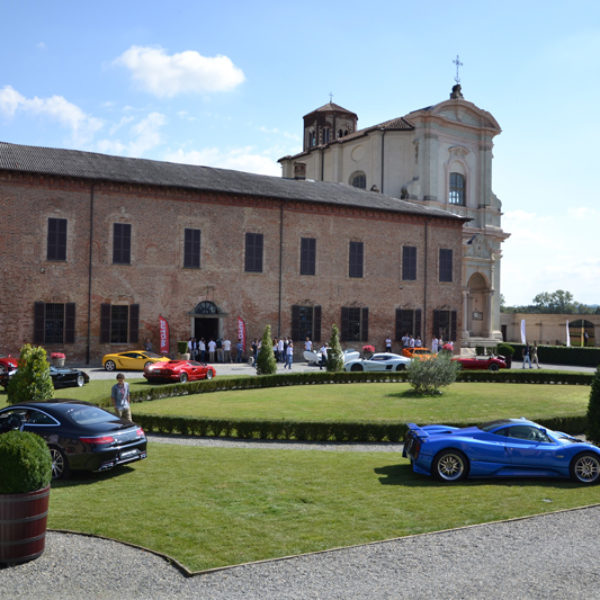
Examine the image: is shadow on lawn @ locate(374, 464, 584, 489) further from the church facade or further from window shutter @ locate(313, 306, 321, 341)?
the church facade

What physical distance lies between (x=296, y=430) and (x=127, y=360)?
16792 millimetres

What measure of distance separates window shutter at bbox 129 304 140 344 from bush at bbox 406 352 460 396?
1658 cm

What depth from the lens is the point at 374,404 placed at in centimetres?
2045

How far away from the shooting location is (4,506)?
7.08 m

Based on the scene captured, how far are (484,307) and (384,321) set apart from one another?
51.4 ft

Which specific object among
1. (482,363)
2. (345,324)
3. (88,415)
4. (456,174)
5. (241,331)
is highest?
(456,174)

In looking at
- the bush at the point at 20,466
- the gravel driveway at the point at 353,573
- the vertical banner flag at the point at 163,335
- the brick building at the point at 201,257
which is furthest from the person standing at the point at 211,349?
the bush at the point at 20,466

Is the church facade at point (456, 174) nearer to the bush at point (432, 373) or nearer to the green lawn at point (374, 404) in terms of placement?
the green lawn at point (374, 404)

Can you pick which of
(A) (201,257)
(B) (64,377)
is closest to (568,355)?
(A) (201,257)

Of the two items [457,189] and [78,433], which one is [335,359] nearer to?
[78,433]

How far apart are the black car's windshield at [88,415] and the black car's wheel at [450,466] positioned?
19.3ft

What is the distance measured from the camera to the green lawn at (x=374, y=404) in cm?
1788

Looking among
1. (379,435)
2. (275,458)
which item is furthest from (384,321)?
(275,458)

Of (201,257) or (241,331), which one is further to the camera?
A: (241,331)
